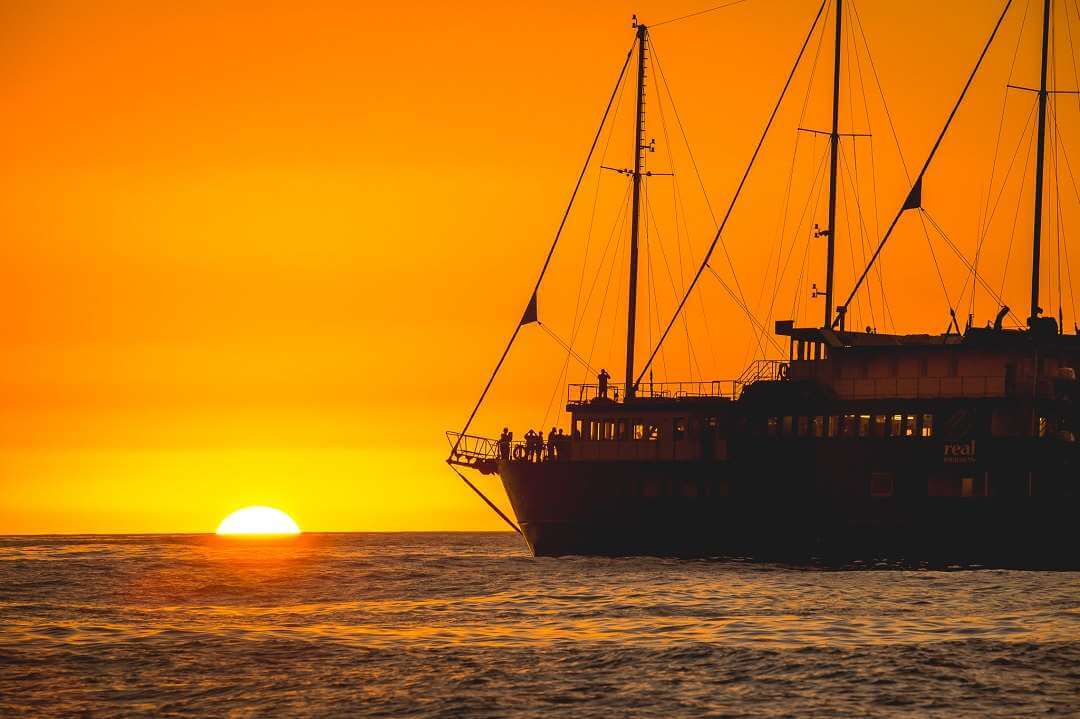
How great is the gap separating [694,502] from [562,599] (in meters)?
19.2

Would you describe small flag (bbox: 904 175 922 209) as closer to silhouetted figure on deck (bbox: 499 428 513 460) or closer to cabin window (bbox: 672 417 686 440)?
cabin window (bbox: 672 417 686 440)

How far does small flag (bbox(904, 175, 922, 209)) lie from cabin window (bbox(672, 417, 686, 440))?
45.1ft

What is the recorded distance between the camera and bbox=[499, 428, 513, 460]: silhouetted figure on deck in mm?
76500

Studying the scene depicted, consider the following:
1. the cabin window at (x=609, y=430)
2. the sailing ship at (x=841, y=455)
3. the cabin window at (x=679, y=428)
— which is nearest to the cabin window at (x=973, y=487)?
the sailing ship at (x=841, y=455)

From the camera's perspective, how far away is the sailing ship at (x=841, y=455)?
63594 millimetres

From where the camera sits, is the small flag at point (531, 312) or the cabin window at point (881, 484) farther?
the small flag at point (531, 312)

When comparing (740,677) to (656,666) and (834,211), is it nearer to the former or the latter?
(656,666)

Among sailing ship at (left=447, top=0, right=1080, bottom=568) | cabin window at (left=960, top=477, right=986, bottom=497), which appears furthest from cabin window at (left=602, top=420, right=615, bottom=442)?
cabin window at (left=960, top=477, right=986, bottom=497)

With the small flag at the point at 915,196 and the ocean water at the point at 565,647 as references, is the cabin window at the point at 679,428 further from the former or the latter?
the small flag at the point at 915,196

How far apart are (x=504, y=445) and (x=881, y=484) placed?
18986mm

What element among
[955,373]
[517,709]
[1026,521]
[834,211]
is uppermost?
[834,211]

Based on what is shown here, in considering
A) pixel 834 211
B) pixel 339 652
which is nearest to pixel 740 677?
pixel 339 652

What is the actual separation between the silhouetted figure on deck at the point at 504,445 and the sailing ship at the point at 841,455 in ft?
0.62

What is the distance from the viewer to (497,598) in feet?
176
